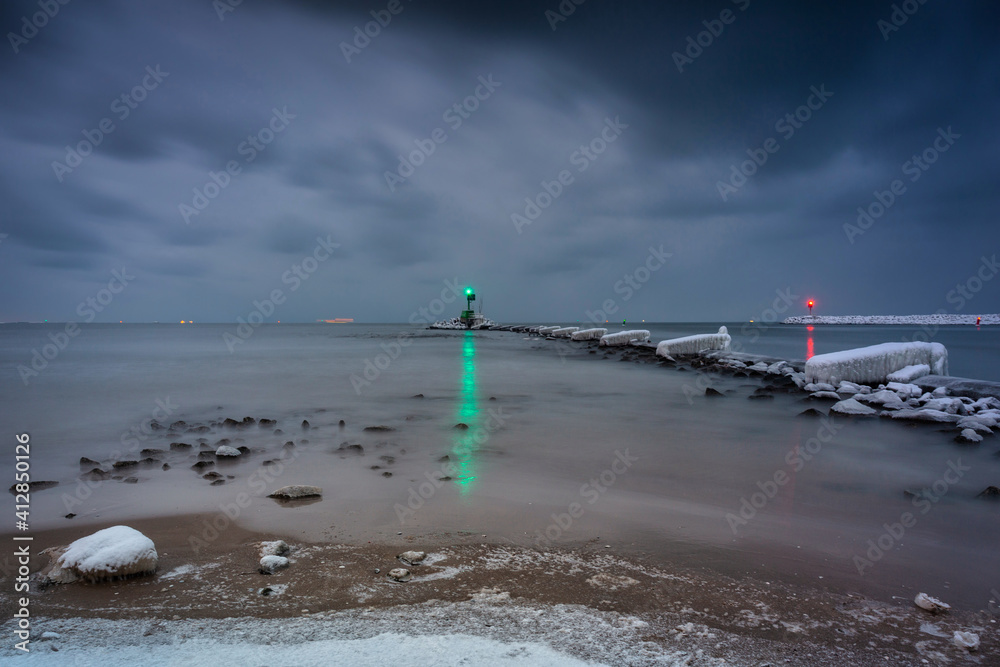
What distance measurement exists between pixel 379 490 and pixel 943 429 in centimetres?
788

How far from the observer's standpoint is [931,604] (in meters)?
2.48

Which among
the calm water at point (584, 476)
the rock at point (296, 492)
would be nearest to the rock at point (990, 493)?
the calm water at point (584, 476)

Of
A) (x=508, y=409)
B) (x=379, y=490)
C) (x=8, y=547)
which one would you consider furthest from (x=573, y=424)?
(x=8, y=547)

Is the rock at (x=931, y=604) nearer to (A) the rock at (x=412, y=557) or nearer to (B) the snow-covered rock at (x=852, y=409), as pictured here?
(A) the rock at (x=412, y=557)

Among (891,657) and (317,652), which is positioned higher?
(317,652)

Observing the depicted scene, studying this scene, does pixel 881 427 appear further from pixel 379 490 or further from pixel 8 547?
pixel 8 547

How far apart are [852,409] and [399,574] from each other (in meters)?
8.48

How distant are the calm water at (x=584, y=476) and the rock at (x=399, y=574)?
0.65m

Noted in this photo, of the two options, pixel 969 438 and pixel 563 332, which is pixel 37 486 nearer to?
pixel 969 438

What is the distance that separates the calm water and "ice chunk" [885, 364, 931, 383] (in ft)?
8.13

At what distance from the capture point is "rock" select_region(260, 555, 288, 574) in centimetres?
277

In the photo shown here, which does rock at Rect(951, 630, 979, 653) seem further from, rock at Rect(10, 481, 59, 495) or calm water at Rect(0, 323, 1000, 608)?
rock at Rect(10, 481, 59, 495)

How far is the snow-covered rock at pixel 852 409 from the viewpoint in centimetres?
816

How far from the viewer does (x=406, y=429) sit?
7.24 m
